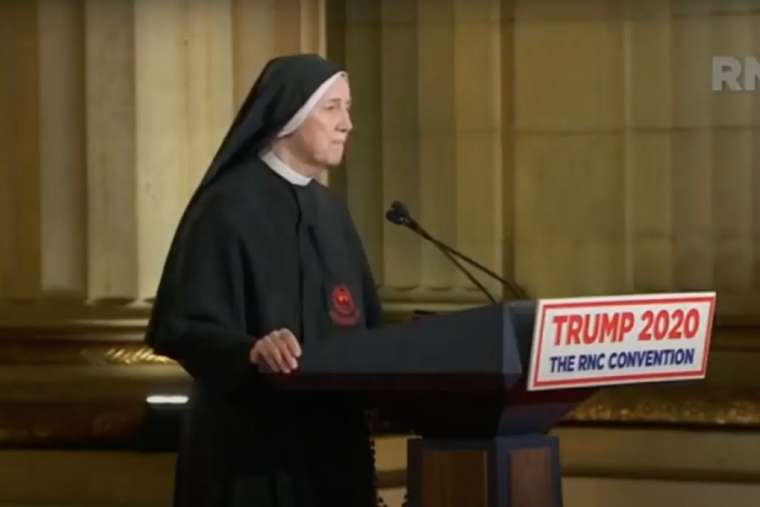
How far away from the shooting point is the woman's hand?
3477mm

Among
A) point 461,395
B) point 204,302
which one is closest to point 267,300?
point 204,302

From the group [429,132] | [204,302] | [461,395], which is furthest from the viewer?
[429,132]

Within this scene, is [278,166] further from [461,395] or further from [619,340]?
[619,340]

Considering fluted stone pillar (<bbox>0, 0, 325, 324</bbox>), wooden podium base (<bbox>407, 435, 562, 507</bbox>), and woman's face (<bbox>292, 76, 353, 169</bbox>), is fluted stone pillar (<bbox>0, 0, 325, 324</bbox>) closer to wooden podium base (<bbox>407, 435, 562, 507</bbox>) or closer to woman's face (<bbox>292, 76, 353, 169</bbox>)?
woman's face (<bbox>292, 76, 353, 169</bbox>)

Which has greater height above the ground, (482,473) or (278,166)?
(278,166)

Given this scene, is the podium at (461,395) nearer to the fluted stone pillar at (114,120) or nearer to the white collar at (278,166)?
the white collar at (278,166)

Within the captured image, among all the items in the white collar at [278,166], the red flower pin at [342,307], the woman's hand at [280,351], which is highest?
the white collar at [278,166]

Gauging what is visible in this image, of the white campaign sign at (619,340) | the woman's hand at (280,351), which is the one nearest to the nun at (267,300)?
the woman's hand at (280,351)

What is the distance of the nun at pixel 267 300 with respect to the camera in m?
3.80

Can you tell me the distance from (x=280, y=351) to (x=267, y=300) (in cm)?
34

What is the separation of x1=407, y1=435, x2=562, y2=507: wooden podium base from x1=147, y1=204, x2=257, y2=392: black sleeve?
34 cm

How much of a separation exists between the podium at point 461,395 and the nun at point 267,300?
0.20 meters

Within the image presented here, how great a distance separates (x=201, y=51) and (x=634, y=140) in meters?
1.60

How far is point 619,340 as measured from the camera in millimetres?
3465
